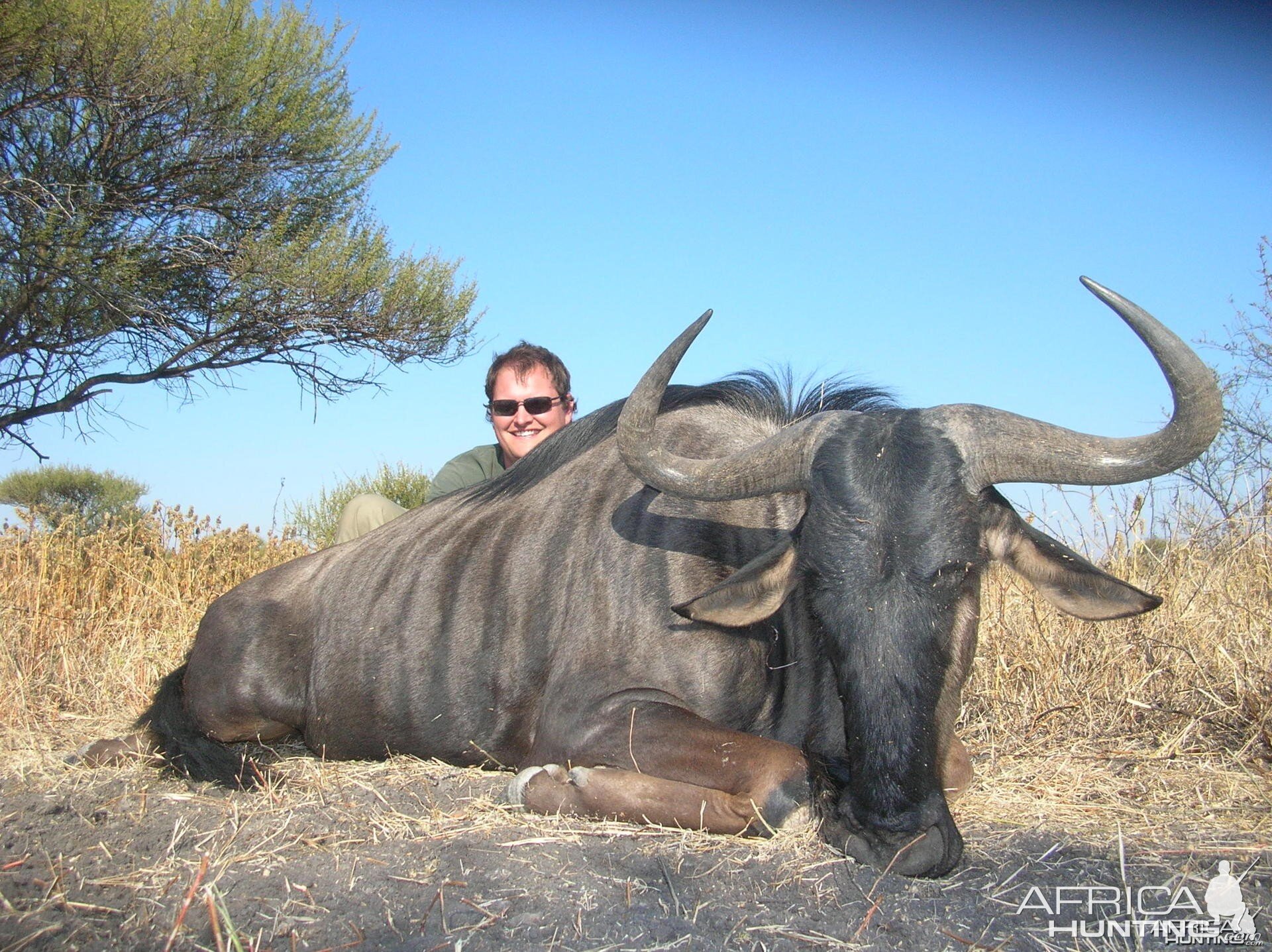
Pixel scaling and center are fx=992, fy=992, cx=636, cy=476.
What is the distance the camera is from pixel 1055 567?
3.21 metres

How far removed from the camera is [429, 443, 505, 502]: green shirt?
23.1 ft

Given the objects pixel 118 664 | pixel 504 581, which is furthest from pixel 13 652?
pixel 504 581

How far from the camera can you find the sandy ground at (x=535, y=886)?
230 centimetres

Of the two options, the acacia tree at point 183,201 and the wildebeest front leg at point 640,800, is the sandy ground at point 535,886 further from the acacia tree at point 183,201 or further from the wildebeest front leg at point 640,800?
the acacia tree at point 183,201

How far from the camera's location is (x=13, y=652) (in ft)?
20.3

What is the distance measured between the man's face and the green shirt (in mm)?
406

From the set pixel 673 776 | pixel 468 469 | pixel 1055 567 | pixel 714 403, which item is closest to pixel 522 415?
pixel 468 469

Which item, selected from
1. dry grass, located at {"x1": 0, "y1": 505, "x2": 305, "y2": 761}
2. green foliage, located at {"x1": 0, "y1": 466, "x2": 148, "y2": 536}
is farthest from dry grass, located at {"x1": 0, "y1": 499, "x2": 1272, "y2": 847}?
green foliage, located at {"x1": 0, "y1": 466, "x2": 148, "y2": 536}

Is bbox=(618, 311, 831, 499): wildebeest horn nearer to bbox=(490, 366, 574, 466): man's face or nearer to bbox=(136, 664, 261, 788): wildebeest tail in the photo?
bbox=(136, 664, 261, 788): wildebeest tail

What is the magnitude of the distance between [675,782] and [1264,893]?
163 cm

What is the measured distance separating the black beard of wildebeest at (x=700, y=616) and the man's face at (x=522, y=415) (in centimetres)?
146

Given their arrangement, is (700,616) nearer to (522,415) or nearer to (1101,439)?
(1101,439)

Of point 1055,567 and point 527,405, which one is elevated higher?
point 527,405

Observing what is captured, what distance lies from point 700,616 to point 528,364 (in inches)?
146
